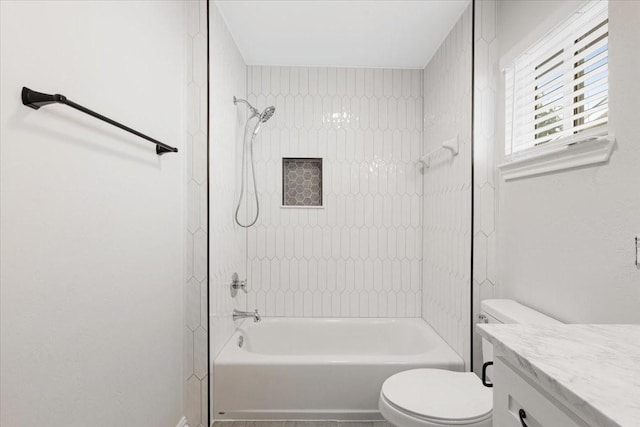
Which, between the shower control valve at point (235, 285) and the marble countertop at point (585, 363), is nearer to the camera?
the marble countertop at point (585, 363)

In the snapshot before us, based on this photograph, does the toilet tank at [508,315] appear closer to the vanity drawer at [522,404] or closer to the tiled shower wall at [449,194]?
the tiled shower wall at [449,194]

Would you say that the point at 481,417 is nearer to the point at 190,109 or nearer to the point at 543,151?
the point at 543,151

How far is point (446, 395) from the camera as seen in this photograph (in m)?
1.60

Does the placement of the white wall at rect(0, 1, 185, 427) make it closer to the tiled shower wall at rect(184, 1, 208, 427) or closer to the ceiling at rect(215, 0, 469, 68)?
the tiled shower wall at rect(184, 1, 208, 427)

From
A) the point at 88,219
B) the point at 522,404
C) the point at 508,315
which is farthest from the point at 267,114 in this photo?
the point at 522,404

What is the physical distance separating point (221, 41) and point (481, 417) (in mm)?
2337

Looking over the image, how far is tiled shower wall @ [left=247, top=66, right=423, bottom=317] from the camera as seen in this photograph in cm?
290

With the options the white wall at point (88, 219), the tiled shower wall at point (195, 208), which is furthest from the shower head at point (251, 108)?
the white wall at point (88, 219)

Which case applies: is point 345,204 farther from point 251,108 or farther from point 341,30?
point 341,30

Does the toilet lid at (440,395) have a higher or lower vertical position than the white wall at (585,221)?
lower

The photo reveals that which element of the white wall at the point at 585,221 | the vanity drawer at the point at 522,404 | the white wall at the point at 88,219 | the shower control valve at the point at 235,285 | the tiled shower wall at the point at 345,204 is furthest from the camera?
the tiled shower wall at the point at 345,204

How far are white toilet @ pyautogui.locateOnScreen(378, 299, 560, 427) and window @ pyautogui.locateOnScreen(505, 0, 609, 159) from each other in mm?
724

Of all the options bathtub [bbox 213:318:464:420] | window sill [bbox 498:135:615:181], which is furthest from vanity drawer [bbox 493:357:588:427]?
bathtub [bbox 213:318:464:420]

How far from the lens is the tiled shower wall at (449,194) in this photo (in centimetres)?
208
